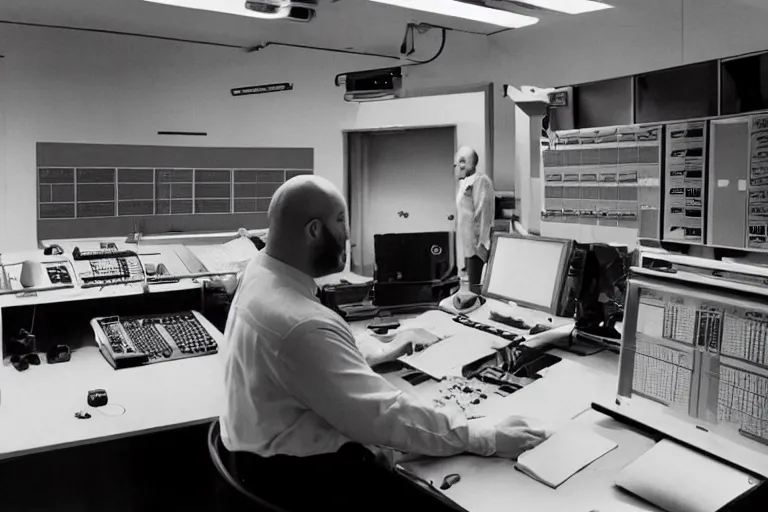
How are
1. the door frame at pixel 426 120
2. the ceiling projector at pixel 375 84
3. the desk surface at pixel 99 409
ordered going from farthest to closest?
the door frame at pixel 426 120 < the ceiling projector at pixel 375 84 < the desk surface at pixel 99 409

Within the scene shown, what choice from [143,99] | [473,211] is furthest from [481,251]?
[143,99]

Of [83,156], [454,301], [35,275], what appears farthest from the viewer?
[83,156]

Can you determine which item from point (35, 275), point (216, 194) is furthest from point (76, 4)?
point (35, 275)

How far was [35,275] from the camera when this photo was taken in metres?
2.46

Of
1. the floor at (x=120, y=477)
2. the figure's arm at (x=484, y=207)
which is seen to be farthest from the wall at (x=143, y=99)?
the floor at (x=120, y=477)

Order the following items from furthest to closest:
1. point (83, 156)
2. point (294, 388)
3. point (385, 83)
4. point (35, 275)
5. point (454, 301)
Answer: point (83, 156) < point (385, 83) < point (454, 301) < point (35, 275) < point (294, 388)

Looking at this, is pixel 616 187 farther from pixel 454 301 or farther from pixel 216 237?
pixel 216 237

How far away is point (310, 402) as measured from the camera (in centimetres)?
130

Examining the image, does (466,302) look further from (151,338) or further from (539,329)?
(151,338)

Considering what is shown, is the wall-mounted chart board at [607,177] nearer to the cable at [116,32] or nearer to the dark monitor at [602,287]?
the dark monitor at [602,287]

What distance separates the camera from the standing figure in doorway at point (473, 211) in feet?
16.3

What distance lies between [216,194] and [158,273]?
110 inches

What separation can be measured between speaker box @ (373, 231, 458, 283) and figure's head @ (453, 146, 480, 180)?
2404 millimetres

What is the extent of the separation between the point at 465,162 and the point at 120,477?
3.82m
